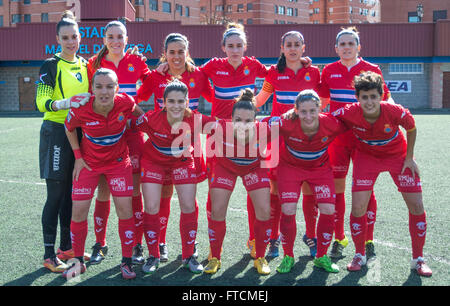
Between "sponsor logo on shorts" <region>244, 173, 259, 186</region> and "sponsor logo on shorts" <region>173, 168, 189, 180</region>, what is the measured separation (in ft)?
1.73

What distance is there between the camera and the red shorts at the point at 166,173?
13.3 feet

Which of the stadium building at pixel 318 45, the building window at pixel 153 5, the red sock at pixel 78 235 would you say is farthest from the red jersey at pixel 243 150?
the building window at pixel 153 5

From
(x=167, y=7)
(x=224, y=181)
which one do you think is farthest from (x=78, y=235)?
(x=167, y=7)

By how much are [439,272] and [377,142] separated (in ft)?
3.94

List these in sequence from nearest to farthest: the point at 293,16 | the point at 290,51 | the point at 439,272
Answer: the point at 439,272
the point at 290,51
the point at 293,16

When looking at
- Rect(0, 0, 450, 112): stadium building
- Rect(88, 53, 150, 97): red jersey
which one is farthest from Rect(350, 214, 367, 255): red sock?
Rect(0, 0, 450, 112): stadium building

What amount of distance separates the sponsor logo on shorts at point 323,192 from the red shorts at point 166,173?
1102mm

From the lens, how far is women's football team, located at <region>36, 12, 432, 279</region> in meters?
3.93

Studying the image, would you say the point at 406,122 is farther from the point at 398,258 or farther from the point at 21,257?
the point at 21,257

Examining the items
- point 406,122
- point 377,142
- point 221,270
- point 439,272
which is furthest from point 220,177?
point 439,272

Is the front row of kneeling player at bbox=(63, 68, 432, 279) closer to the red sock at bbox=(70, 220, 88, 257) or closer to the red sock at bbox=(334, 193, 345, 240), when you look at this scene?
the red sock at bbox=(70, 220, 88, 257)

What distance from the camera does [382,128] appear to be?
12.9ft

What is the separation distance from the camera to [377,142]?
4.01m

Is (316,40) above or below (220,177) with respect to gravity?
above
